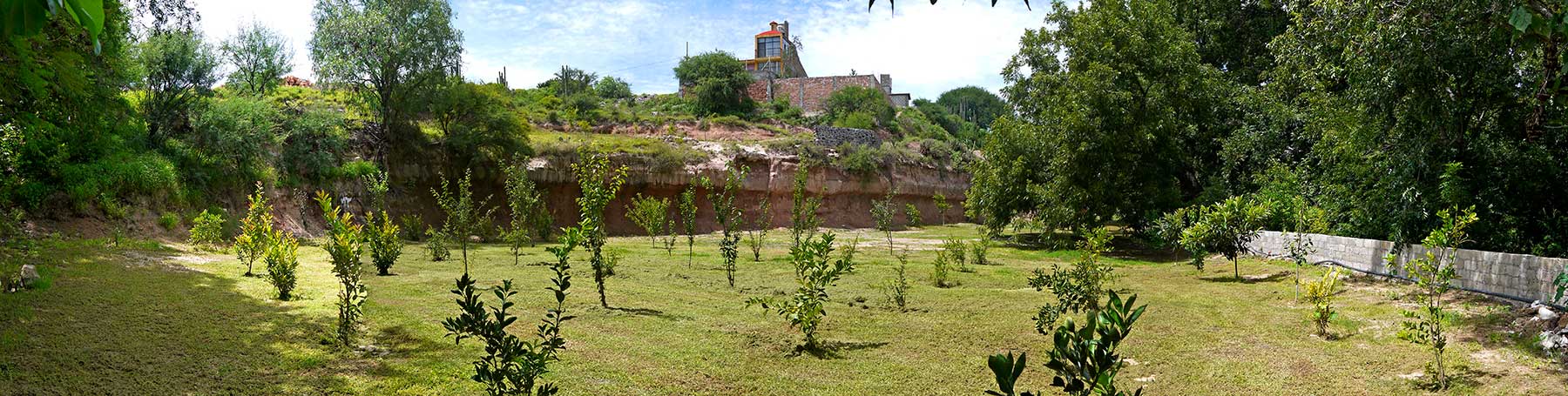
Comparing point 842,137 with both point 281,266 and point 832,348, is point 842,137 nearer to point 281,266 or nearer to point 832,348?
point 281,266

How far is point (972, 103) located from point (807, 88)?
110 feet

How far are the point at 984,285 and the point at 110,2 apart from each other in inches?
472

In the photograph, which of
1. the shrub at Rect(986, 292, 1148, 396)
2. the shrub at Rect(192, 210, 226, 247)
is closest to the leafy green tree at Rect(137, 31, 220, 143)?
the shrub at Rect(192, 210, 226, 247)

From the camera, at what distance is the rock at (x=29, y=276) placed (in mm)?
6590

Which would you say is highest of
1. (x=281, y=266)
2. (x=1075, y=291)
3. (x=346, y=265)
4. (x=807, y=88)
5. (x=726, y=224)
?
(x=807, y=88)

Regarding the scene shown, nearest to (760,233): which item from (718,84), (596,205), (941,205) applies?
(596,205)

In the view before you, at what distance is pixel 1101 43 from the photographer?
762 inches

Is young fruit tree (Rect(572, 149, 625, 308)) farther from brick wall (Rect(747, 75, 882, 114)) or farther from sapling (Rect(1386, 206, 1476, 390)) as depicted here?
brick wall (Rect(747, 75, 882, 114))

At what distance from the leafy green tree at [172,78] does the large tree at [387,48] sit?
5535 millimetres

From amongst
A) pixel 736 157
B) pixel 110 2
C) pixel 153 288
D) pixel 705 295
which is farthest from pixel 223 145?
pixel 736 157

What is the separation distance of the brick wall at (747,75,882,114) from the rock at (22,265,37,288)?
45329 millimetres

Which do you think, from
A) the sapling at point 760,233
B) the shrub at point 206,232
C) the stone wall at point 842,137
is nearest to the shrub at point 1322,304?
the sapling at point 760,233

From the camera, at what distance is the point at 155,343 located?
5266 millimetres

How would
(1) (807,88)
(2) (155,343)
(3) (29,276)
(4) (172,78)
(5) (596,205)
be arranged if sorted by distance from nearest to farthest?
(2) (155,343) < (3) (29,276) < (5) (596,205) < (4) (172,78) < (1) (807,88)
